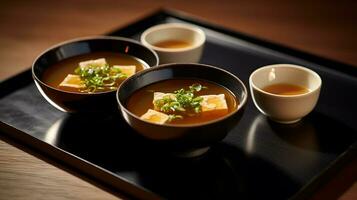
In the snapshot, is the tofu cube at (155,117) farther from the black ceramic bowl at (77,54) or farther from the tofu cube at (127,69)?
the tofu cube at (127,69)

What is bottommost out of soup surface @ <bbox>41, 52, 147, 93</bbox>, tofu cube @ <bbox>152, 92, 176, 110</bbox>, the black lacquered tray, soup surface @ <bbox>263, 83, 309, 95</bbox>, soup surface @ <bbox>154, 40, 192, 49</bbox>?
the black lacquered tray

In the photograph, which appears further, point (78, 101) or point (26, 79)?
point (26, 79)

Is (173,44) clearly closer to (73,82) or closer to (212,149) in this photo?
(73,82)

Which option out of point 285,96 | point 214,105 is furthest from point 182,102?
point 285,96

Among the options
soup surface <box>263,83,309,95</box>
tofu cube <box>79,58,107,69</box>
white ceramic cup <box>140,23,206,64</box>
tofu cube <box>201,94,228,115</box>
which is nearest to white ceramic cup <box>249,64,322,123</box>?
soup surface <box>263,83,309,95</box>

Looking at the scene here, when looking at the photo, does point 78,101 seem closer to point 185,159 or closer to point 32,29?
point 185,159

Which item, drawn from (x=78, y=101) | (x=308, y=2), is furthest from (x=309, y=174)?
(x=308, y=2)

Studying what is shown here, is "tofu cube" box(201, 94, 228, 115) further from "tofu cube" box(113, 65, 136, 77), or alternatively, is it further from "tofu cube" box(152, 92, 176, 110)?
"tofu cube" box(113, 65, 136, 77)
